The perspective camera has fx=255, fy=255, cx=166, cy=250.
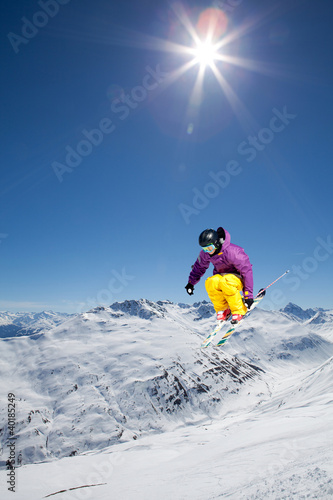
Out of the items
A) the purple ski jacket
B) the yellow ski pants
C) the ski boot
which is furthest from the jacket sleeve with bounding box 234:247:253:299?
the ski boot

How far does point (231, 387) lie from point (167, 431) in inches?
2800

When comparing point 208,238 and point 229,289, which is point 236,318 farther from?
point 208,238

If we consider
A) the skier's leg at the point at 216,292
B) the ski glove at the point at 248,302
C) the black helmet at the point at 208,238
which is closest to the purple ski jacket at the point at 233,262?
the ski glove at the point at 248,302

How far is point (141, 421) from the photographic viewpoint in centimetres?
15375

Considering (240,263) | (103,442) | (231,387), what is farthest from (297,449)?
(231,387)

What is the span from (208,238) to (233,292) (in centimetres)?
194

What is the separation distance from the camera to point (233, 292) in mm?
7633

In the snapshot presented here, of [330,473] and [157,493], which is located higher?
[330,473]

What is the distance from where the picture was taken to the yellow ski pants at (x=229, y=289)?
301 inches

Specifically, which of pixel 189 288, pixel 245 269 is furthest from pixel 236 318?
pixel 189 288

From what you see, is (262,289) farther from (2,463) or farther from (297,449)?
(2,463)

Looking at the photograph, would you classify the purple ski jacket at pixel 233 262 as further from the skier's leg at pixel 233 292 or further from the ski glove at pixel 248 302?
the skier's leg at pixel 233 292

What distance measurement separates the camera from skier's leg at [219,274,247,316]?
7633 mm

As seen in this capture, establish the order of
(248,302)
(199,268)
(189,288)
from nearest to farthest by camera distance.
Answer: (248,302), (199,268), (189,288)
